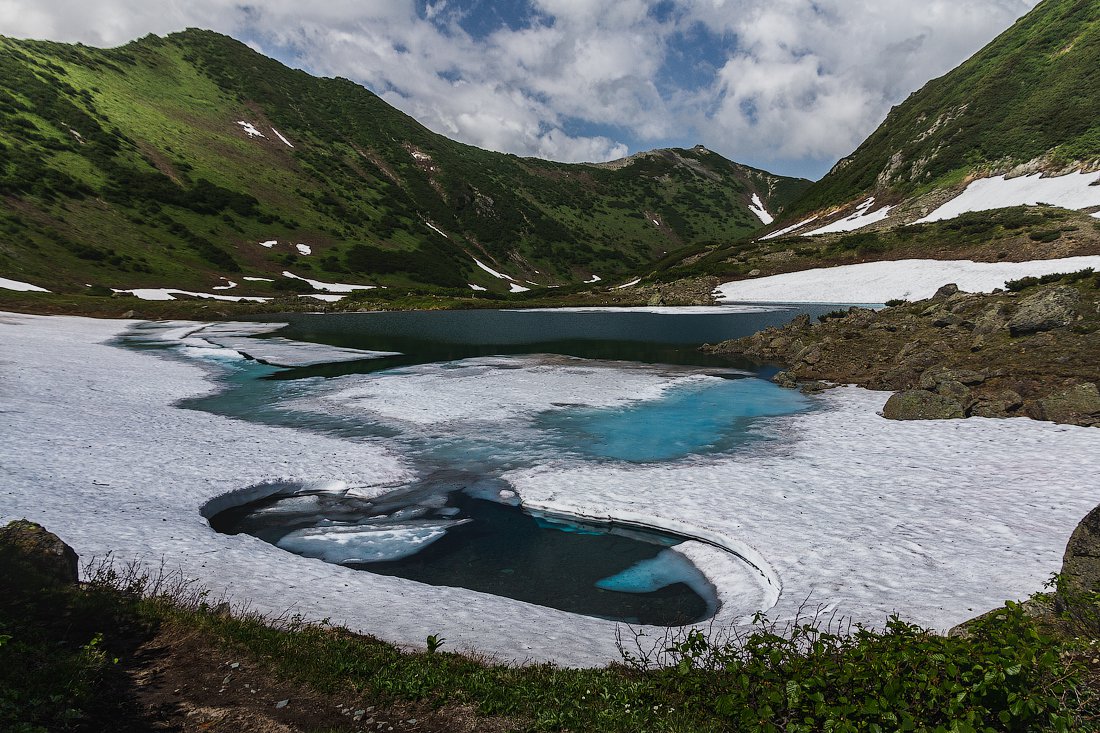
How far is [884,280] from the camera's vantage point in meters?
89.9

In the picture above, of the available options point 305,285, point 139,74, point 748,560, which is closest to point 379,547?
point 748,560

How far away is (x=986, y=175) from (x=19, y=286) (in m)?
180

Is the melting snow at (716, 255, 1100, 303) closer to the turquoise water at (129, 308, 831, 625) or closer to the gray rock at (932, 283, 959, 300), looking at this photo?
the gray rock at (932, 283, 959, 300)

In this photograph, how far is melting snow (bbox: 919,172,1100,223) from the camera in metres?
97.2

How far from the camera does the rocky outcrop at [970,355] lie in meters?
24.1

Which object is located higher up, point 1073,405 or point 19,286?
point 19,286

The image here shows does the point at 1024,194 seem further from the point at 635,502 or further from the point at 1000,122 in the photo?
the point at 635,502

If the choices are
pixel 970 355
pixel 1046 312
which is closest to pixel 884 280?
pixel 1046 312

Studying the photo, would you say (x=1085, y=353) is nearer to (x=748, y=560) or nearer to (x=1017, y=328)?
(x=1017, y=328)

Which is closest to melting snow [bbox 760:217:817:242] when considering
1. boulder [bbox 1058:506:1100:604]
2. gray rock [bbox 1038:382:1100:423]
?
gray rock [bbox 1038:382:1100:423]

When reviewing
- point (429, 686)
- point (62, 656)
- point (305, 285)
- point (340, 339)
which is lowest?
point (429, 686)

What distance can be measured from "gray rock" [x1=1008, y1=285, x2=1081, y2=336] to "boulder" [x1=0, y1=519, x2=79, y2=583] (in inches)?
1620

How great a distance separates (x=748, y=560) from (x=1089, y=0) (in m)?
203

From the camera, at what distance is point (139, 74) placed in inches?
7589
